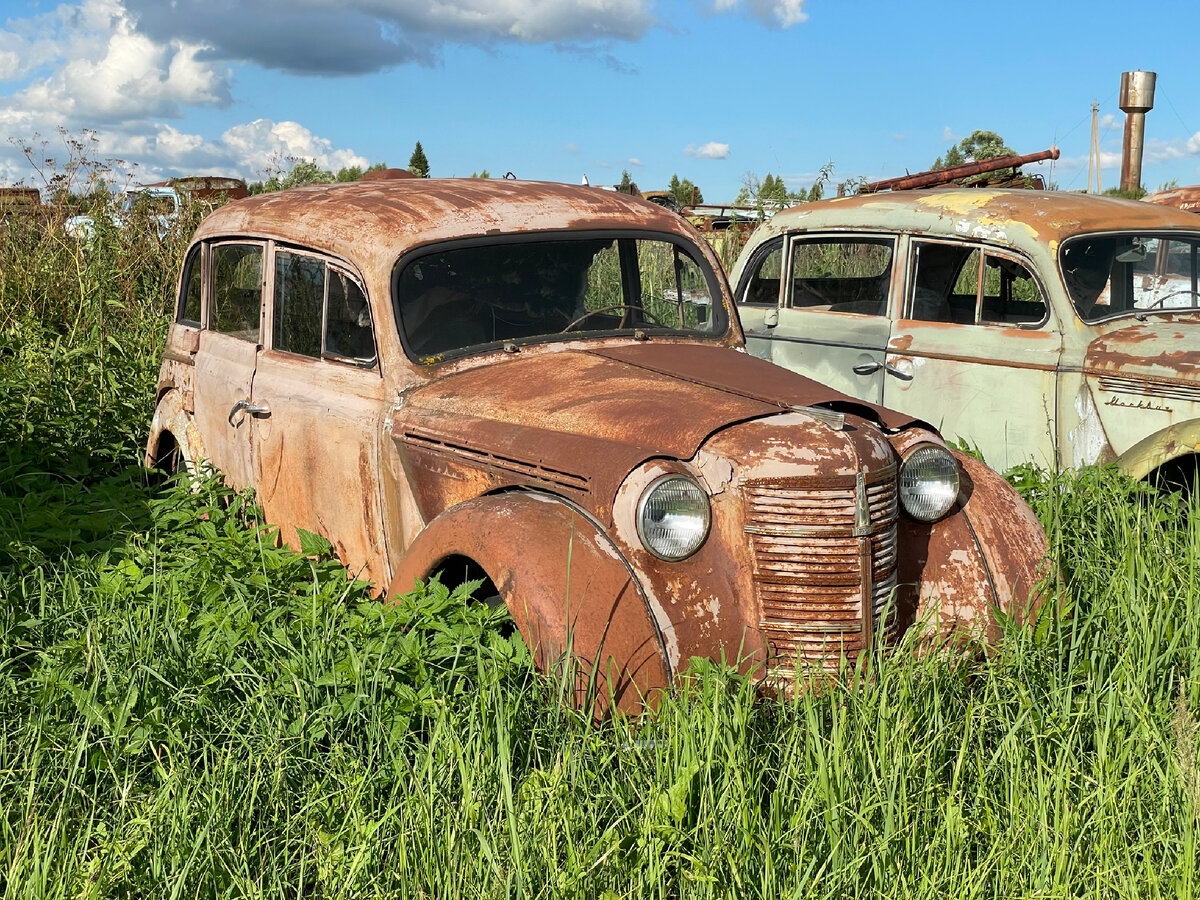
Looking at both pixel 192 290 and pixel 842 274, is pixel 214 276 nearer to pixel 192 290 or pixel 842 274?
pixel 192 290

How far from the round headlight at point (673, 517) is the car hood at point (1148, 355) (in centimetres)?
306

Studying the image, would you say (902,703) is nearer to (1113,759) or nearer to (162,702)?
(1113,759)

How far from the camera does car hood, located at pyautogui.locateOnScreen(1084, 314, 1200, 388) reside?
15.9 feet

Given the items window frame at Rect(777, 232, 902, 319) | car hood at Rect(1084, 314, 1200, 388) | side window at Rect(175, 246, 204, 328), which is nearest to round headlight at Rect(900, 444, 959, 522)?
car hood at Rect(1084, 314, 1200, 388)

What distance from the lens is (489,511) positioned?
3.07 metres

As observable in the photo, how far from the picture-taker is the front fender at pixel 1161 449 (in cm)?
467

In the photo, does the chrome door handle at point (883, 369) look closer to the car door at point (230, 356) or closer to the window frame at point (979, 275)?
the window frame at point (979, 275)

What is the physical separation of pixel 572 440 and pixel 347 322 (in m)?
1.32

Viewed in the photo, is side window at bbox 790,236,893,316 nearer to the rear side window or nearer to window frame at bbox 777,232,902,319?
window frame at bbox 777,232,902,319

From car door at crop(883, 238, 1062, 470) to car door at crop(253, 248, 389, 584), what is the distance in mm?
3124

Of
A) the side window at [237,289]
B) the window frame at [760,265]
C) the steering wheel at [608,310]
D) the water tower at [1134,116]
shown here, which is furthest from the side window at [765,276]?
the water tower at [1134,116]

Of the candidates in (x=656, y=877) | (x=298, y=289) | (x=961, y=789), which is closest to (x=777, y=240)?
(x=298, y=289)

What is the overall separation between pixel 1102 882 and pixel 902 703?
1.97ft

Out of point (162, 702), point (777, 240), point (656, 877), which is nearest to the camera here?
point (656, 877)
